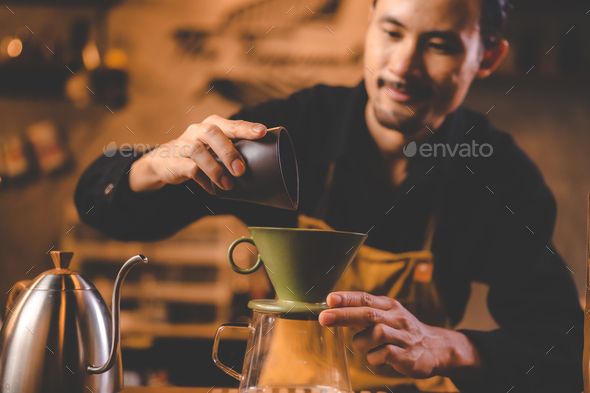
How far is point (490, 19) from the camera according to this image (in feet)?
5.12

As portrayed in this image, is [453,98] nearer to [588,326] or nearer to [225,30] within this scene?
[588,326]

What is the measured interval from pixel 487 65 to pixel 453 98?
0.69ft

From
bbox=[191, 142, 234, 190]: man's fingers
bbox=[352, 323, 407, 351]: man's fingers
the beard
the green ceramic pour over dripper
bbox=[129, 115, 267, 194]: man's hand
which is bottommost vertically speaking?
bbox=[352, 323, 407, 351]: man's fingers

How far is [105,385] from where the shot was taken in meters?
0.72

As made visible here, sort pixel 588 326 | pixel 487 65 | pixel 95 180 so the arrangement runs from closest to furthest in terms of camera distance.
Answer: pixel 588 326, pixel 95 180, pixel 487 65

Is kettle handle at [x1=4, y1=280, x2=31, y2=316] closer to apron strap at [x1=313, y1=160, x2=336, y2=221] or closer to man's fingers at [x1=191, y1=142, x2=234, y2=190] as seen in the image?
man's fingers at [x1=191, y1=142, x2=234, y2=190]

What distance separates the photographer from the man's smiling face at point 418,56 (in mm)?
1470

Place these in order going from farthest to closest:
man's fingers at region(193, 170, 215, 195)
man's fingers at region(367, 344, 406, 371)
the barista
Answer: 1. the barista
2. man's fingers at region(193, 170, 215, 195)
3. man's fingers at region(367, 344, 406, 371)

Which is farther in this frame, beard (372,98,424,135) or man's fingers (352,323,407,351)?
beard (372,98,424,135)

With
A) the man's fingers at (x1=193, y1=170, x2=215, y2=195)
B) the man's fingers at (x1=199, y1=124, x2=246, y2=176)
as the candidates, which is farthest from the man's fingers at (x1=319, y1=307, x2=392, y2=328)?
the man's fingers at (x1=193, y1=170, x2=215, y2=195)

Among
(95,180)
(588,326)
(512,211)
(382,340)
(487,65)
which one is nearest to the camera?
(588,326)

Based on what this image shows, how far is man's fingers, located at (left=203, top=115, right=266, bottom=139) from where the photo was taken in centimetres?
76

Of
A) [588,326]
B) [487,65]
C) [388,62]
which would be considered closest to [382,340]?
[588,326]


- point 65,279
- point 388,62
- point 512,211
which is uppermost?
point 388,62
